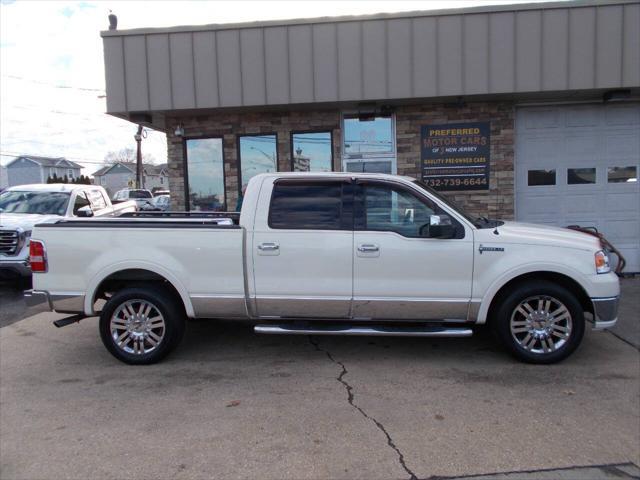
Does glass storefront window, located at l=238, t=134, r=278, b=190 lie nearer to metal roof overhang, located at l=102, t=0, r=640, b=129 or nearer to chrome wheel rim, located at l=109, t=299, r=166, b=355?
metal roof overhang, located at l=102, t=0, r=640, b=129

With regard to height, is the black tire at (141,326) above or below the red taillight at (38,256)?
below

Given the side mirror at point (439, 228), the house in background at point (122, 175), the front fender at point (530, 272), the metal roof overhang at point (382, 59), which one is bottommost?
the front fender at point (530, 272)

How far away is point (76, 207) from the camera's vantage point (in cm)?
1007

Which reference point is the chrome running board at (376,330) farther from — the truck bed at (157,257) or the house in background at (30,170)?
the house in background at (30,170)

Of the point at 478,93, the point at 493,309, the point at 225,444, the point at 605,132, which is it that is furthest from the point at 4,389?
the point at 605,132

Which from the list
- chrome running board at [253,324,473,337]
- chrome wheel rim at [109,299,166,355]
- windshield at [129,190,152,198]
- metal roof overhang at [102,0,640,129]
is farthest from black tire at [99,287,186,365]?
windshield at [129,190,152,198]

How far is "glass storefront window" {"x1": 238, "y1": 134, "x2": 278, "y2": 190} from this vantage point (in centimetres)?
962

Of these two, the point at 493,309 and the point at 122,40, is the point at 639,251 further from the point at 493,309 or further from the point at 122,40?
the point at 122,40

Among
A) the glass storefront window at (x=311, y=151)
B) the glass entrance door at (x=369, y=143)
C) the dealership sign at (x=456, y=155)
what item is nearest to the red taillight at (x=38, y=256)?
the glass storefront window at (x=311, y=151)

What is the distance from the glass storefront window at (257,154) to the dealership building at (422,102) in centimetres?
3

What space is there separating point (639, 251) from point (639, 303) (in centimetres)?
244

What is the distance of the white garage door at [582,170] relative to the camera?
30.1 ft

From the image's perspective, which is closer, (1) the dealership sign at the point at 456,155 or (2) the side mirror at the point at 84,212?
(1) the dealership sign at the point at 456,155

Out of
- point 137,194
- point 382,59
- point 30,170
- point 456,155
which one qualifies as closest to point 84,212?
point 382,59
